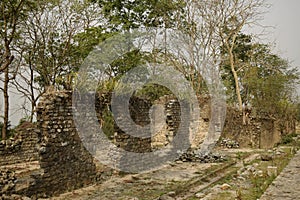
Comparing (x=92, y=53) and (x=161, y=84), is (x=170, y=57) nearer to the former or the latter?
(x=161, y=84)

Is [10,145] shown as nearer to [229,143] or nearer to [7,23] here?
[7,23]

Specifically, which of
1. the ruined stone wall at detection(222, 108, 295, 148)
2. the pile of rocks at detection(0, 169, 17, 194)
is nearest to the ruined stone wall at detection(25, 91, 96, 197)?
the pile of rocks at detection(0, 169, 17, 194)

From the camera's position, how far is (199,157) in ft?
A: 42.0

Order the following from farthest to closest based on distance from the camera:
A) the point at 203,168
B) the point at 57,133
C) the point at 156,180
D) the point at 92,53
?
the point at 92,53, the point at 203,168, the point at 156,180, the point at 57,133

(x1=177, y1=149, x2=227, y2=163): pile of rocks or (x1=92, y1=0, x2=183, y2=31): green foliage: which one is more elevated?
(x1=92, y1=0, x2=183, y2=31): green foliage

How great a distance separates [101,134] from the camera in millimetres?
10875

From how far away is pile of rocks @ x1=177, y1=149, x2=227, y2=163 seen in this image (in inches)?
499

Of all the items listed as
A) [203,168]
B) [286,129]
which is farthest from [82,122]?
[286,129]

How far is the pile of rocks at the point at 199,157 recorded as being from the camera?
12.7 meters

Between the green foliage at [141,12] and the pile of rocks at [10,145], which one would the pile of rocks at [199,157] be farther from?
the green foliage at [141,12]

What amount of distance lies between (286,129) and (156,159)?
1545 cm

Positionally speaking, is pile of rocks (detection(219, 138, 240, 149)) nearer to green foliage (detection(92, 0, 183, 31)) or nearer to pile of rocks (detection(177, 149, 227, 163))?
pile of rocks (detection(177, 149, 227, 163))

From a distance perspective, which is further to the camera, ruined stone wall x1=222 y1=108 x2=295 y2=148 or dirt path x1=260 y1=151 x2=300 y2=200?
ruined stone wall x1=222 y1=108 x2=295 y2=148

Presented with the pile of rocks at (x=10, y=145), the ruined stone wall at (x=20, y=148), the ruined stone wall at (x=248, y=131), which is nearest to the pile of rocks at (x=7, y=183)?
the ruined stone wall at (x=20, y=148)
